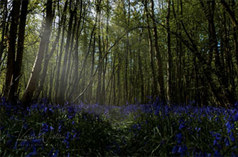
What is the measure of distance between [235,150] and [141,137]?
2130mm

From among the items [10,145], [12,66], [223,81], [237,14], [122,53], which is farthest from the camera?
[122,53]

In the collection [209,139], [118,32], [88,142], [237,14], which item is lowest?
[88,142]

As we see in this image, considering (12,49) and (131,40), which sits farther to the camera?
(131,40)

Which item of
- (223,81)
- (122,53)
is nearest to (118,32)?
(122,53)

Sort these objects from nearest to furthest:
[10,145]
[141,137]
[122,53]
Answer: [10,145]
[141,137]
[122,53]

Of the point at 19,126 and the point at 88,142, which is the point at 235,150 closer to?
the point at 88,142

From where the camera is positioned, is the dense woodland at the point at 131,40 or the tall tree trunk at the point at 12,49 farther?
Result: the tall tree trunk at the point at 12,49

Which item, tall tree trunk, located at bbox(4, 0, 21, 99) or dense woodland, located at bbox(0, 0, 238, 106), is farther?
tall tree trunk, located at bbox(4, 0, 21, 99)

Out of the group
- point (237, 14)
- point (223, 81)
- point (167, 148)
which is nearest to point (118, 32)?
point (237, 14)

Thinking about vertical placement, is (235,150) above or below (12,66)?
below

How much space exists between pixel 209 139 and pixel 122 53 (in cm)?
1823

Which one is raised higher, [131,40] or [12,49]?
[131,40]

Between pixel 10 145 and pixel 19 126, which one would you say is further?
pixel 19 126

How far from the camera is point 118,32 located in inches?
713
